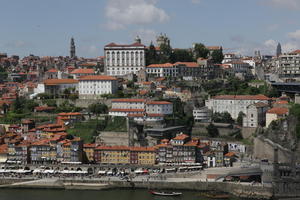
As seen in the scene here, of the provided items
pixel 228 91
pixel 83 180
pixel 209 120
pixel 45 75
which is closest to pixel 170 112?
pixel 209 120


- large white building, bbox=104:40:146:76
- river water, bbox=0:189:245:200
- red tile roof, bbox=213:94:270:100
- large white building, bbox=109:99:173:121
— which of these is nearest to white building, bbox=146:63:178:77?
large white building, bbox=104:40:146:76

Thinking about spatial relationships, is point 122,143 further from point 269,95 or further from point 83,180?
point 269,95

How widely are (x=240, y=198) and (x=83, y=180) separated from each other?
825 centimetres

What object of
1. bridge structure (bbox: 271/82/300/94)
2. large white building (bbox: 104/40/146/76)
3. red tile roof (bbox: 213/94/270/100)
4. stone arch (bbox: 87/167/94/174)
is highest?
large white building (bbox: 104/40/146/76)

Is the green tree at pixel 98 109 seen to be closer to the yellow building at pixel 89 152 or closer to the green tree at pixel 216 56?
the yellow building at pixel 89 152

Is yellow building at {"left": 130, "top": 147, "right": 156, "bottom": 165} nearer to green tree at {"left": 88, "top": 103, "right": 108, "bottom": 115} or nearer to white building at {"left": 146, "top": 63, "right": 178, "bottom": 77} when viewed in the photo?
green tree at {"left": 88, "top": 103, "right": 108, "bottom": 115}

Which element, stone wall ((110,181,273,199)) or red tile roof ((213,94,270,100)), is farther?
red tile roof ((213,94,270,100))

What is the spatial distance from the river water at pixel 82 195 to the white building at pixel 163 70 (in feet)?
60.2

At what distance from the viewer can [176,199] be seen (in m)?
23.3

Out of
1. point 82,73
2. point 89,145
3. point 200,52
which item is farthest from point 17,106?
point 200,52

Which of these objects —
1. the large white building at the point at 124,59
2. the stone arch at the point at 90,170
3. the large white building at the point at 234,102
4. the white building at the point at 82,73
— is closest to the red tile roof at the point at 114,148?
the stone arch at the point at 90,170

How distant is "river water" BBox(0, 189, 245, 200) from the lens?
78.5ft

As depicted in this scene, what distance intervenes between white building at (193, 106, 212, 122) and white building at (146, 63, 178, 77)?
9288mm

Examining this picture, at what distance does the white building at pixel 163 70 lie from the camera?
42312 millimetres
